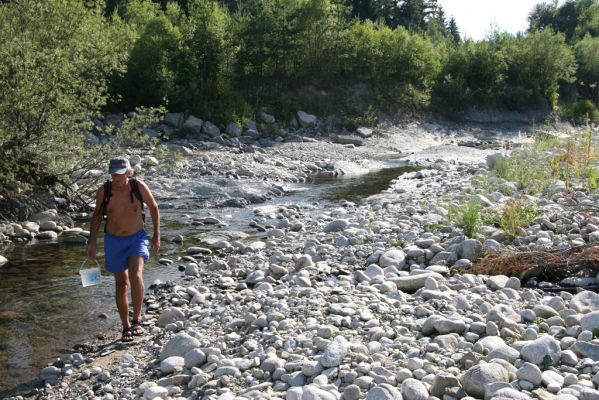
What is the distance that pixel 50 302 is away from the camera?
27.8 feet

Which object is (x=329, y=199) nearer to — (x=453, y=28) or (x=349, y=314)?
(x=349, y=314)

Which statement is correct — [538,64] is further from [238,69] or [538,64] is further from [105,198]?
[105,198]

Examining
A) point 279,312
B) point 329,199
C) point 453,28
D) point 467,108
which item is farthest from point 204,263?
point 453,28

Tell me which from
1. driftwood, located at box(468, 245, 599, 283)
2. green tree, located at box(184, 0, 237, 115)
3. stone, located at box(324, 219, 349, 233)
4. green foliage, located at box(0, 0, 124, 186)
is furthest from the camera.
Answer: green tree, located at box(184, 0, 237, 115)

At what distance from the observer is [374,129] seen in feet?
119

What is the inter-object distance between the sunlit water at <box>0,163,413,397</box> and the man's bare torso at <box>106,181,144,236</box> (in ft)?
4.39

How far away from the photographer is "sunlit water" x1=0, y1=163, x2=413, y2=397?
6.76 meters

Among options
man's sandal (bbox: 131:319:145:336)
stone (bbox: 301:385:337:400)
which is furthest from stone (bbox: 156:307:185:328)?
stone (bbox: 301:385:337:400)

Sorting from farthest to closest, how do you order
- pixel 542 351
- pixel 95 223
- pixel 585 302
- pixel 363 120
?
pixel 363 120
pixel 95 223
pixel 585 302
pixel 542 351

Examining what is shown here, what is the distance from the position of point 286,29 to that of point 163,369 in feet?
108

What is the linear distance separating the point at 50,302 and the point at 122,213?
2.40m

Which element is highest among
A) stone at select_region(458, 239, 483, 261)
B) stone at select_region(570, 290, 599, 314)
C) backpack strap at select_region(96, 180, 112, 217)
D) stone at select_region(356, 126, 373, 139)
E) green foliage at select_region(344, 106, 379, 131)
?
backpack strap at select_region(96, 180, 112, 217)

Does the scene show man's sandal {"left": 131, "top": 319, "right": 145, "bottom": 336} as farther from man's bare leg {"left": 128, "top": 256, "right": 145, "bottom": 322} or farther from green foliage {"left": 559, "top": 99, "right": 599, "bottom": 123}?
green foliage {"left": 559, "top": 99, "right": 599, "bottom": 123}

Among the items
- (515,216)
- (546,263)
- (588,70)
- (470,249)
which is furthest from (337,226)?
(588,70)
